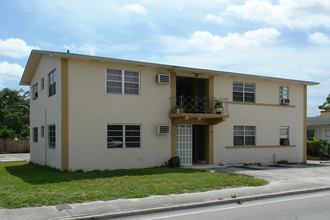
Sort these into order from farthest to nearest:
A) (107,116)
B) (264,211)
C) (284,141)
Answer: (284,141) < (107,116) < (264,211)

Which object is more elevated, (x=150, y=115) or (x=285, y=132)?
(x=150, y=115)

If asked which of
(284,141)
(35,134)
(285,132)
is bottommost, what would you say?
(284,141)

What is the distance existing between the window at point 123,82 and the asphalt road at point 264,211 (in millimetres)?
9204

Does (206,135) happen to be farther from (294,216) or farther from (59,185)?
(294,216)

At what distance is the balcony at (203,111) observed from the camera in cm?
1770

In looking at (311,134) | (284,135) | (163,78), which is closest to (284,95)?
(284,135)

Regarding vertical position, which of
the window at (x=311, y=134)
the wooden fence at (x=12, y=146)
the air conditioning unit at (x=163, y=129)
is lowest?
the wooden fence at (x=12, y=146)

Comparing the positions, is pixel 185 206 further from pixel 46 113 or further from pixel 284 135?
pixel 284 135

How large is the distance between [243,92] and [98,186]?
12.1m

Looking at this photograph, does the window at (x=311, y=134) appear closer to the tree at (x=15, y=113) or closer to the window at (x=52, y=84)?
the window at (x=52, y=84)

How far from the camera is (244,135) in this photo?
2052 centimetres

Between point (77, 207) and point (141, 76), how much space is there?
32.2ft

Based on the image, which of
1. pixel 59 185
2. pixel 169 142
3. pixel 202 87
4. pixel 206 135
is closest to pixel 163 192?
pixel 59 185

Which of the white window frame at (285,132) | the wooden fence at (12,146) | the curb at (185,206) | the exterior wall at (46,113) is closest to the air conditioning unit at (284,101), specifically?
the white window frame at (285,132)
